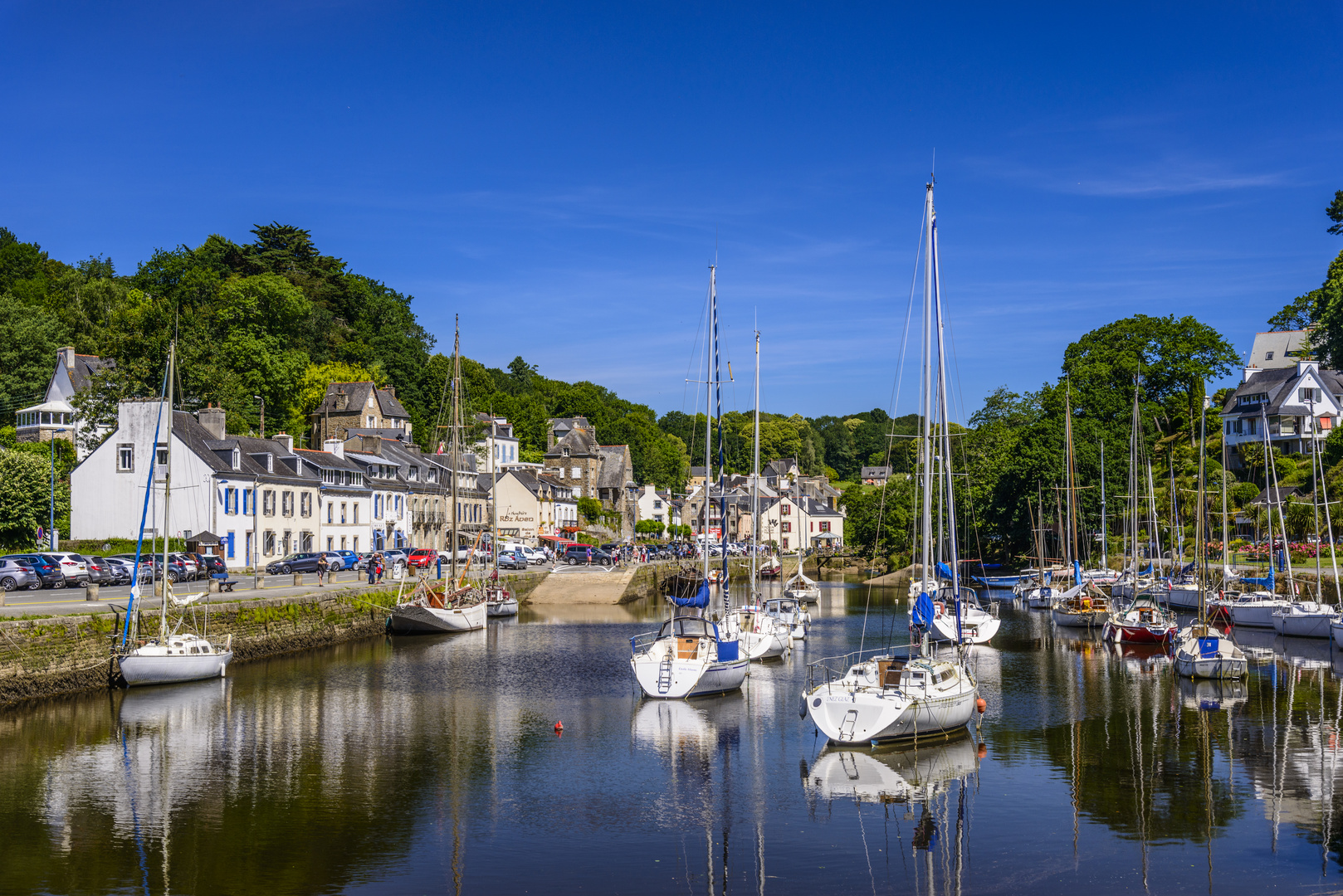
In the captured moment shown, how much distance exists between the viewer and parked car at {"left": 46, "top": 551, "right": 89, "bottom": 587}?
4922cm

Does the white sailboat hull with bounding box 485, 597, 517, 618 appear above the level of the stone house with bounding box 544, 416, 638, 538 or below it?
below

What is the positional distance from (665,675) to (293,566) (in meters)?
36.1

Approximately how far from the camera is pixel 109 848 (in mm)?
19141

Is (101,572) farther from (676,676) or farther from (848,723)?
(848,723)

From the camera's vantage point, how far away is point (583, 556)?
3457 inches

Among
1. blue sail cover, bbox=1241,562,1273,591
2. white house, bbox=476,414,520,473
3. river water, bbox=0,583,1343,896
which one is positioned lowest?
river water, bbox=0,583,1343,896

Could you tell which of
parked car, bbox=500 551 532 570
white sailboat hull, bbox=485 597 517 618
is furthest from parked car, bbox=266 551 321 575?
parked car, bbox=500 551 532 570

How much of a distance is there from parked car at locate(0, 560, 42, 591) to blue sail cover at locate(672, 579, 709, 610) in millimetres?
28917

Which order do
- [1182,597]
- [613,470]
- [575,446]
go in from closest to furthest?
[1182,597] → [575,446] → [613,470]

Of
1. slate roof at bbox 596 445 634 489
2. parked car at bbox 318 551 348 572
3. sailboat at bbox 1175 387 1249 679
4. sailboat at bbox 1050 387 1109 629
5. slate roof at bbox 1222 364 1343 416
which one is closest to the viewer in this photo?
sailboat at bbox 1175 387 1249 679

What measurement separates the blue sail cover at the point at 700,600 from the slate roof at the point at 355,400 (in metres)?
67.6

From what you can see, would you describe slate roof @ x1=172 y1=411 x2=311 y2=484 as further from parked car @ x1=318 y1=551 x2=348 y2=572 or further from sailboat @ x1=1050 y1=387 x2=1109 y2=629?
sailboat @ x1=1050 y1=387 x2=1109 y2=629

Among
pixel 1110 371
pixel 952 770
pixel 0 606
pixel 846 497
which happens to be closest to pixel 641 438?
pixel 846 497

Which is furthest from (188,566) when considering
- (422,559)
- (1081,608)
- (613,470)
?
(613,470)
